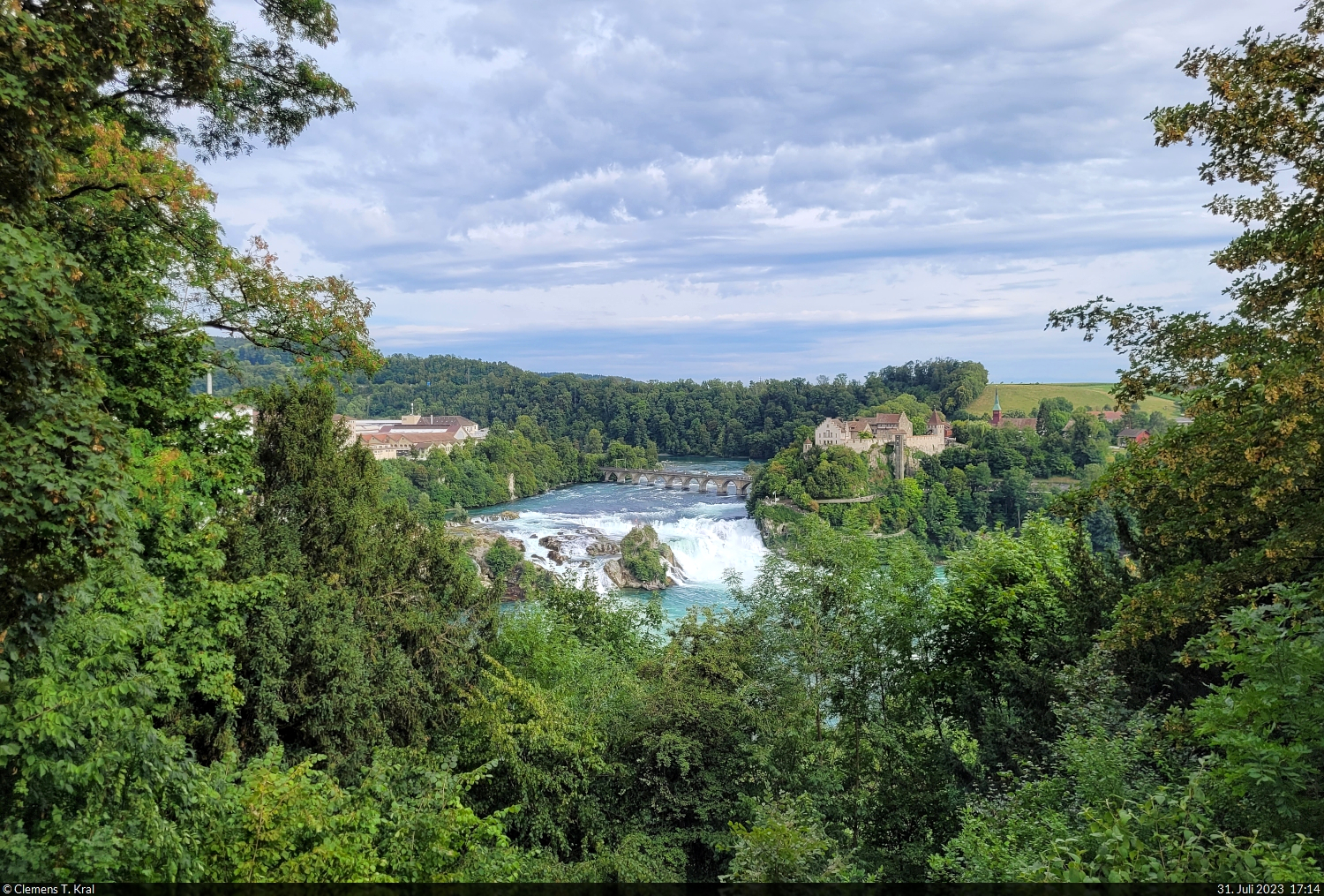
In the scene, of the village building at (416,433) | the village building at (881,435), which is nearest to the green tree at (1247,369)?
the village building at (881,435)

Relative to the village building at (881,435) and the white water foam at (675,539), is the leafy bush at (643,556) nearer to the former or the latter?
the white water foam at (675,539)

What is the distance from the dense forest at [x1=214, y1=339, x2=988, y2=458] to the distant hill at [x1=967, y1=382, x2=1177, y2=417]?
151cm

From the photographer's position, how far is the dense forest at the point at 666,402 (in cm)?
8700

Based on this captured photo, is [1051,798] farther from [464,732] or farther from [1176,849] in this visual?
[464,732]

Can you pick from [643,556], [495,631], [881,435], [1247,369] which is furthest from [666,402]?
[1247,369]

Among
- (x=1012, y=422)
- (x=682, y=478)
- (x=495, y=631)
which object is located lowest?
(x=682, y=478)

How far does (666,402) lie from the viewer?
325 feet

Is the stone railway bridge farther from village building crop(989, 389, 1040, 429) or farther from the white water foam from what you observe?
village building crop(989, 389, 1040, 429)

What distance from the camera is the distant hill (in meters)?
81.0

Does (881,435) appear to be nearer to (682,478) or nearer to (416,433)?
(682,478)

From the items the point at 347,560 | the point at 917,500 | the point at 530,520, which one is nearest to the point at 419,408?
the point at 530,520

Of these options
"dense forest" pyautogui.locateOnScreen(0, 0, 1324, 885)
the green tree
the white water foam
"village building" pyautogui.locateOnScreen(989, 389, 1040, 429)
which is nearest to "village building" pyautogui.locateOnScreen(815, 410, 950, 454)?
"village building" pyautogui.locateOnScreen(989, 389, 1040, 429)

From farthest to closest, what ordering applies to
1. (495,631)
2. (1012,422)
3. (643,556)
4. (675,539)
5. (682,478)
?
(1012,422)
(682,478)
(675,539)
(643,556)
(495,631)

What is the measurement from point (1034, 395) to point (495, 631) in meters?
88.8
